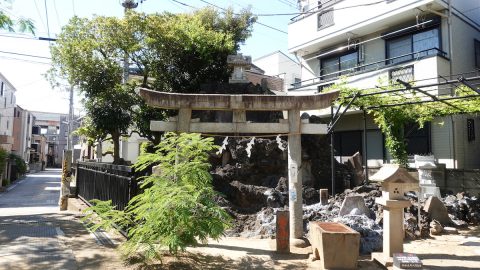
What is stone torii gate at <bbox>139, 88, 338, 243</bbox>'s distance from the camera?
9.14m

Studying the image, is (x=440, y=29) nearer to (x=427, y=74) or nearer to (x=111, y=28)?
(x=427, y=74)

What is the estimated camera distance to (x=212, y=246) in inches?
344

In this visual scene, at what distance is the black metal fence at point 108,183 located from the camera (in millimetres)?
7942

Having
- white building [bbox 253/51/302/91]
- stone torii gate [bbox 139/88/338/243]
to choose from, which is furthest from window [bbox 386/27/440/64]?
white building [bbox 253/51/302/91]

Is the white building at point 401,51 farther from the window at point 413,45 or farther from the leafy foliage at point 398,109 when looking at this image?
the leafy foliage at point 398,109

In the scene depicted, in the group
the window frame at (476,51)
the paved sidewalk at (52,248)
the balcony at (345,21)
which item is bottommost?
the paved sidewalk at (52,248)

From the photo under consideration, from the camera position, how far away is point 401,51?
62.2 feet

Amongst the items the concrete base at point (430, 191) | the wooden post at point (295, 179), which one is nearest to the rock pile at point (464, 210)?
the concrete base at point (430, 191)

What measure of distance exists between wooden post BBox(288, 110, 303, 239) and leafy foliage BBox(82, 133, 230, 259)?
2.76 meters

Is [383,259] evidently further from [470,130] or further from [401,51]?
[401,51]

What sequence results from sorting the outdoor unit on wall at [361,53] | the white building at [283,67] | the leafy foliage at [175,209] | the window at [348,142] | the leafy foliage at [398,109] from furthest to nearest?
1. the white building at [283,67]
2. the window at [348,142]
3. the outdoor unit on wall at [361,53]
4. the leafy foliage at [398,109]
5. the leafy foliage at [175,209]

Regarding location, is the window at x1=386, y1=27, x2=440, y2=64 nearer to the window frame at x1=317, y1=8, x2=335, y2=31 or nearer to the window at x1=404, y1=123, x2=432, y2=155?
the window at x1=404, y1=123, x2=432, y2=155

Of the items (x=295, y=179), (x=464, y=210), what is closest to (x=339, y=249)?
(x=295, y=179)

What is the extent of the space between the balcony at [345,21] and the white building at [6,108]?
27.1m
